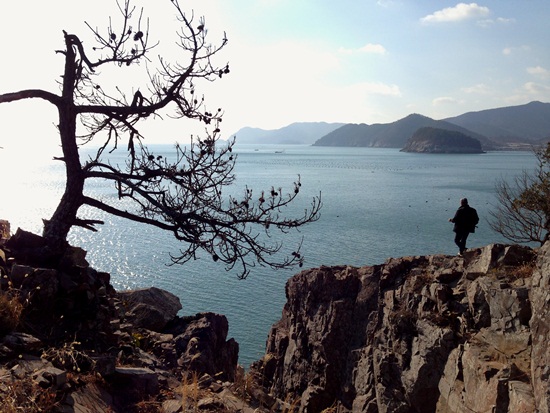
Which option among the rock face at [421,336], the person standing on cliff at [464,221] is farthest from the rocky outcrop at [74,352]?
the person standing on cliff at [464,221]

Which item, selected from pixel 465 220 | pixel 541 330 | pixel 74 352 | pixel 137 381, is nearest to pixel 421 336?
Answer: pixel 541 330

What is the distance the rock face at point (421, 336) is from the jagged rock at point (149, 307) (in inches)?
126

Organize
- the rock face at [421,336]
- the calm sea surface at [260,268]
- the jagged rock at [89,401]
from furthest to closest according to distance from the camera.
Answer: the calm sea surface at [260,268], the rock face at [421,336], the jagged rock at [89,401]

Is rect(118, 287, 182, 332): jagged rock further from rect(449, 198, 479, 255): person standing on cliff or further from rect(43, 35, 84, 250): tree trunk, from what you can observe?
rect(449, 198, 479, 255): person standing on cliff

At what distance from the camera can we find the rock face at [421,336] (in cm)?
994

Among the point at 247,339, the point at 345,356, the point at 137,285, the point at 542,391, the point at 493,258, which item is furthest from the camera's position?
the point at 137,285

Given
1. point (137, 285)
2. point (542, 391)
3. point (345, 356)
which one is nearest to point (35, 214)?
point (137, 285)

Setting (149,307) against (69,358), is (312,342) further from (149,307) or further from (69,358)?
(69,358)

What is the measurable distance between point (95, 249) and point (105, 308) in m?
34.7

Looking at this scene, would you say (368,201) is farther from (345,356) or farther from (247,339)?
(345,356)

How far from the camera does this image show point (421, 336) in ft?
46.1

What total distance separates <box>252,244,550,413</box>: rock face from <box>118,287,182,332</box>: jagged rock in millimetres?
3188

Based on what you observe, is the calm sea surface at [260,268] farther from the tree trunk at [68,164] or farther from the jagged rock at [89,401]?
the jagged rock at [89,401]

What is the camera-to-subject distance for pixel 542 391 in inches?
328
